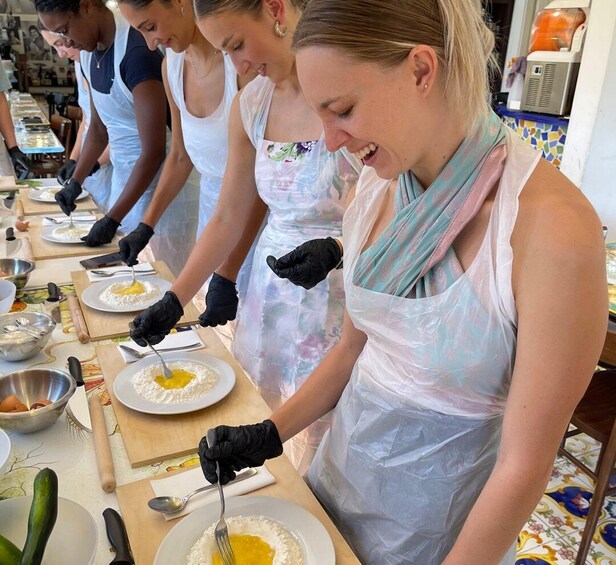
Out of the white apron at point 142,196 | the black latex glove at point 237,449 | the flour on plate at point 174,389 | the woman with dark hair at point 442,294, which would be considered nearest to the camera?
the woman with dark hair at point 442,294

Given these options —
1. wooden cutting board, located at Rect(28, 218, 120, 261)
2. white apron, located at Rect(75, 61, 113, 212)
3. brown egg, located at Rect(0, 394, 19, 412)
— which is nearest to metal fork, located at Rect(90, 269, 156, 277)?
wooden cutting board, located at Rect(28, 218, 120, 261)

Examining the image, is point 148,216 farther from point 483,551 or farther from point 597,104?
point 597,104

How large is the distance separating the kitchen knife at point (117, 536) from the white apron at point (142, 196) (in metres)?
1.66

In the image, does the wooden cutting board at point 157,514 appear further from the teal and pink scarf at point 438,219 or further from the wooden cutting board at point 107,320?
the wooden cutting board at point 107,320

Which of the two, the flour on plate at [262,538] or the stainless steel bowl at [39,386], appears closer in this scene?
the flour on plate at [262,538]

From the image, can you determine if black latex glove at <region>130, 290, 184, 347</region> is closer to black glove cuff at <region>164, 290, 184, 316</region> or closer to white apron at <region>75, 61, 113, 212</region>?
black glove cuff at <region>164, 290, 184, 316</region>

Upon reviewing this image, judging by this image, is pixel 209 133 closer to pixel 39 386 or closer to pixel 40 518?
pixel 39 386

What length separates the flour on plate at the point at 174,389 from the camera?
1.14 m

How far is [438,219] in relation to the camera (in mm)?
811

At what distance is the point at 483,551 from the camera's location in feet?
2.48

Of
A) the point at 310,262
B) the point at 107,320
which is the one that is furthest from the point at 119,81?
the point at 310,262

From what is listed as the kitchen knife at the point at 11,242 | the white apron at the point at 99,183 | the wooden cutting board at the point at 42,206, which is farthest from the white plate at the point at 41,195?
the kitchen knife at the point at 11,242

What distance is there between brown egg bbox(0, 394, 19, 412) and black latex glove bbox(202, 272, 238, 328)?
0.64 m

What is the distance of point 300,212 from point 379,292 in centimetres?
62
